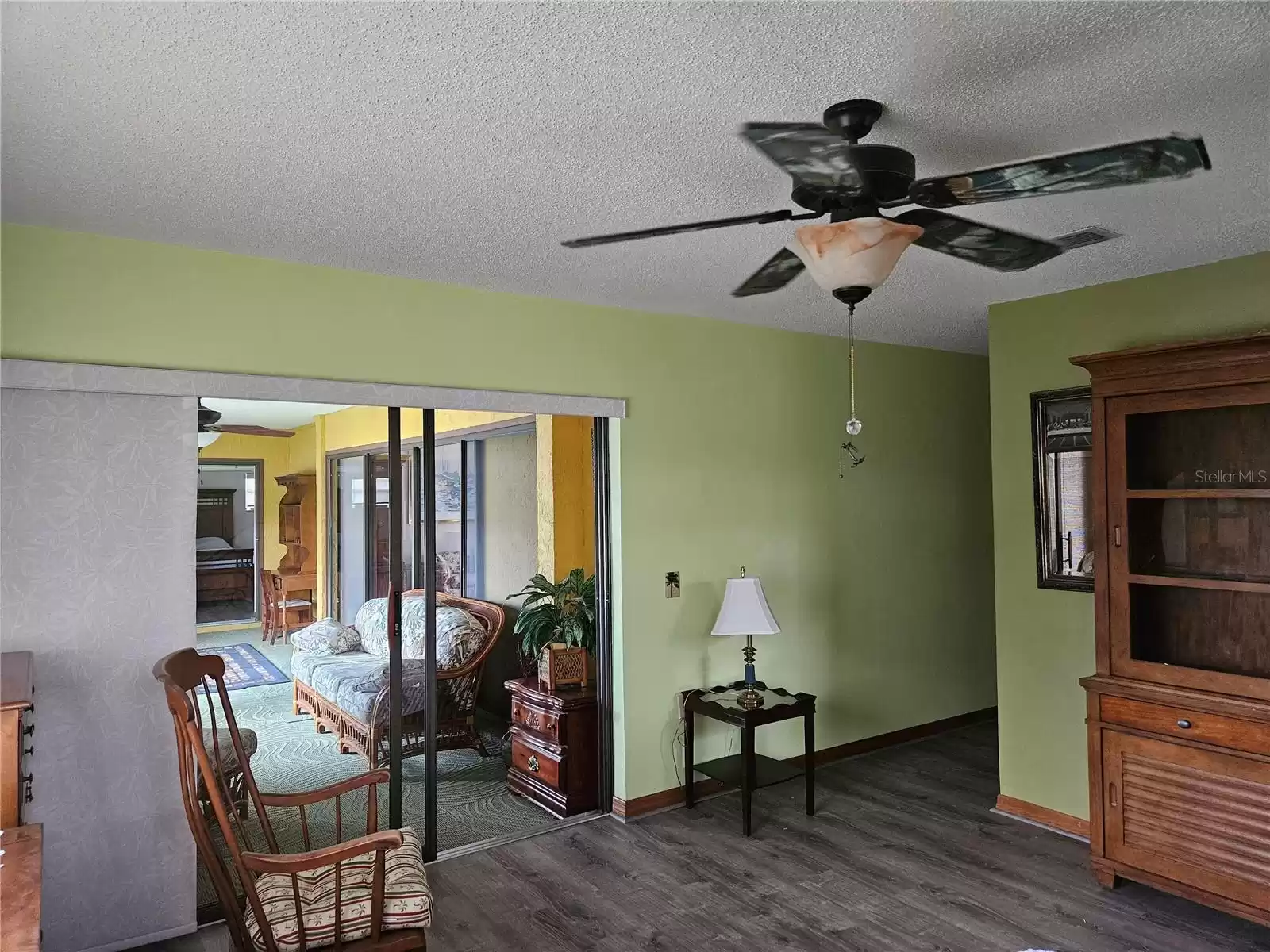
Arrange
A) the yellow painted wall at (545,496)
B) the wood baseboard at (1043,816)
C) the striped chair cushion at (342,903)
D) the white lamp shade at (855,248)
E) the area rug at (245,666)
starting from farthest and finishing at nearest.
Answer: the yellow painted wall at (545,496) < the wood baseboard at (1043,816) < the area rug at (245,666) < the striped chair cushion at (342,903) < the white lamp shade at (855,248)

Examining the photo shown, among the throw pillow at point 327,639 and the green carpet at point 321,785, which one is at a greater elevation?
the throw pillow at point 327,639

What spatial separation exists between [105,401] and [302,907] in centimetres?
180

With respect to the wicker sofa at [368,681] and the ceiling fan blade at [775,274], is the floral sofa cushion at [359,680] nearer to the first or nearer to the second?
the wicker sofa at [368,681]

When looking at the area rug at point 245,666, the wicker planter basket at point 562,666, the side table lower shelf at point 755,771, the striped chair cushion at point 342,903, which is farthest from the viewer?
the wicker planter basket at point 562,666

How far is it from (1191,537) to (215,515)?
12.0 feet

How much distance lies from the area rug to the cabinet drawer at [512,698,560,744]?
3.97 ft

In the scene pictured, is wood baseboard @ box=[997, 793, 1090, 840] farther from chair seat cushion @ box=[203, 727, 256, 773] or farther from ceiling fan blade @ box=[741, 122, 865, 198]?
chair seat cushion @ box=[203, 727, 256, 773]

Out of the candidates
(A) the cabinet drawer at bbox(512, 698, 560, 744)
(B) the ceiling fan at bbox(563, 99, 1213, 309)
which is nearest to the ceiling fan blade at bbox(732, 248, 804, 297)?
(B) the ceiling fan at bbox(563, 99, 1213, 309)

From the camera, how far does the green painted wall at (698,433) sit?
9.88ft

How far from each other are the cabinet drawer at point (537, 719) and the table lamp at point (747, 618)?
883 mm

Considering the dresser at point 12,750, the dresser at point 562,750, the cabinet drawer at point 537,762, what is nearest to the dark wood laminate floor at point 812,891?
the dresser at point 562,750

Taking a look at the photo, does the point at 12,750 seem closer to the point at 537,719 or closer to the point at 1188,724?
the point at 537,719

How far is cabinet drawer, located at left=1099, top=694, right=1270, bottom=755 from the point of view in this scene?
2.89 metres

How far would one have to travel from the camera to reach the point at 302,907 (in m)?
2.21
